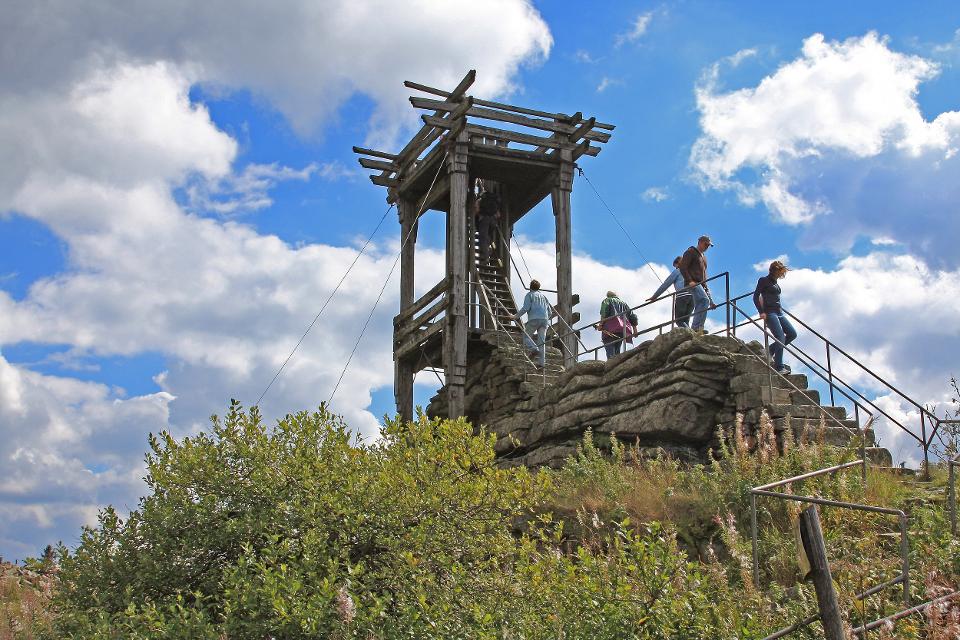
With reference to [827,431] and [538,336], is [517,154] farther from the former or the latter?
[827,431]

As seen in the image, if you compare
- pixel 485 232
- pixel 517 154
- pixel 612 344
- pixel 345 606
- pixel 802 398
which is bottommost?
pixel 345 606

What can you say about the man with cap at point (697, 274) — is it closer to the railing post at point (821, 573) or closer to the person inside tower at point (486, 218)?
the person inside tower at point (486, 218)

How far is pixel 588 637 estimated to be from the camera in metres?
6.67

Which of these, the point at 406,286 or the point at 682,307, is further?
the point at 406,286

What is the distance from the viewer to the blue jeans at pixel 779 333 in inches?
556

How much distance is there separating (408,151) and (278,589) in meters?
15.0

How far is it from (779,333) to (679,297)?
201 centimetres

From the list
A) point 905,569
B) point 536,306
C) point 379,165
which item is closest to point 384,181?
point 379,165

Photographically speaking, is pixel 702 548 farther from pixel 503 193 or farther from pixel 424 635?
pixel 503 193

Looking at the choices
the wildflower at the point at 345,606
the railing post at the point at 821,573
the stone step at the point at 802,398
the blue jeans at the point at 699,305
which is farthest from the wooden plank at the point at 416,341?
the railing post at the point at 821,573

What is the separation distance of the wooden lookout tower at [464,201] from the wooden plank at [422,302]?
2 cm

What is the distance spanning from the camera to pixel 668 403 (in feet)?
46.1

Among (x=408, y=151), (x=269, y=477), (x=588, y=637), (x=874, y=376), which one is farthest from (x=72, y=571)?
(x=408, y=151)

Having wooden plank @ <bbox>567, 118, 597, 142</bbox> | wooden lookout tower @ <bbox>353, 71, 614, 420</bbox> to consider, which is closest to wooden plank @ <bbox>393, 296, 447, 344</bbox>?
wooden lookout tower @ <bbox>353, 71, 614, 420</bbox>
